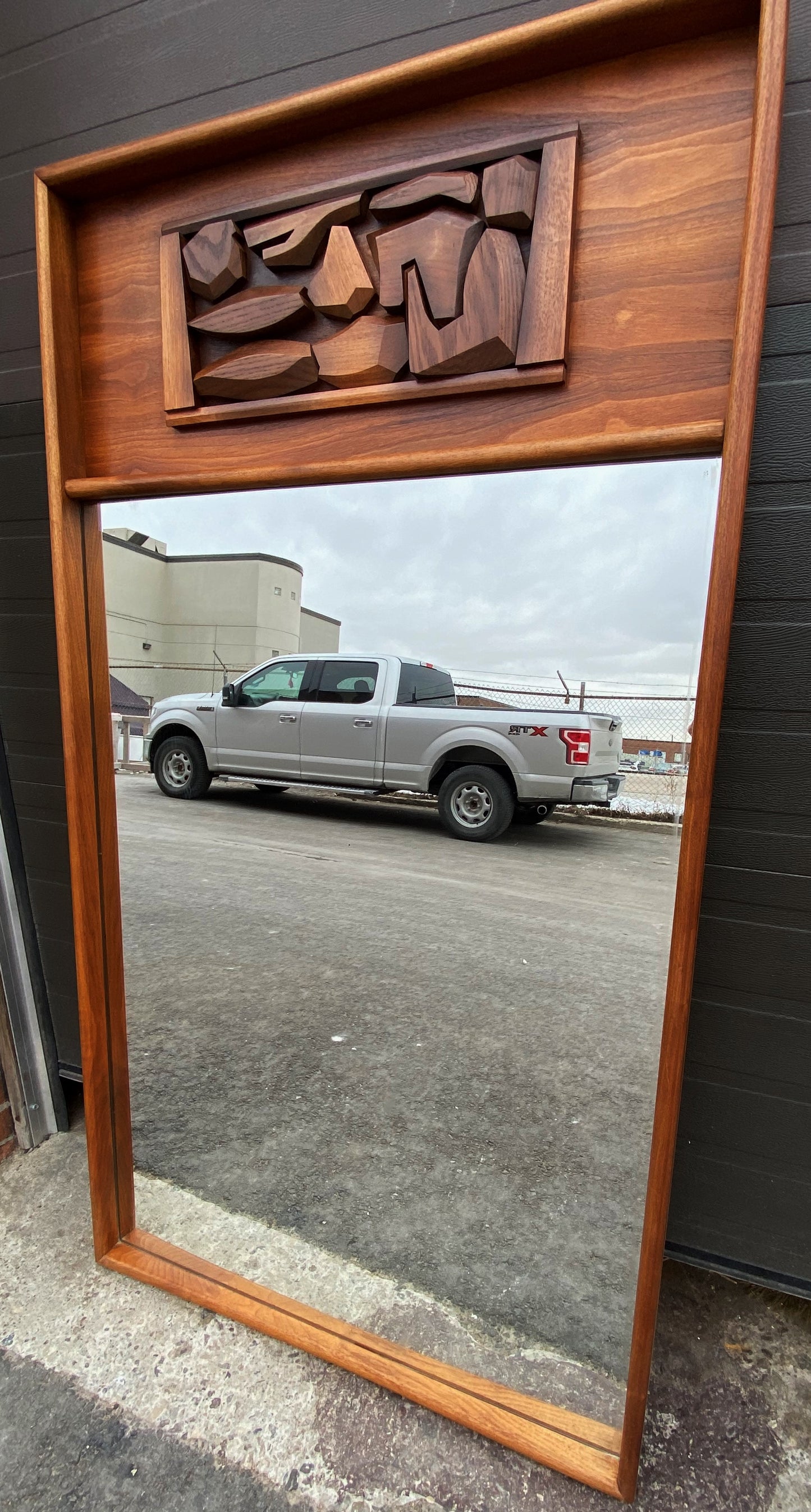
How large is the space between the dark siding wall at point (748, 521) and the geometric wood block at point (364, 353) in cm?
44

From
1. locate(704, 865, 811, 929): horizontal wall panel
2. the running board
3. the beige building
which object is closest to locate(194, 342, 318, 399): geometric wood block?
the beige building

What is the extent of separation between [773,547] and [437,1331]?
1446mm

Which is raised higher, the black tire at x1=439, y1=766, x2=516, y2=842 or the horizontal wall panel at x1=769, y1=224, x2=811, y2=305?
the horizontal wall panel at x1=769, y1=224, x2=811, y2=305

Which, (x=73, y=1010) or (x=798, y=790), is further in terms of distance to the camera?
(x=73, y=1010)

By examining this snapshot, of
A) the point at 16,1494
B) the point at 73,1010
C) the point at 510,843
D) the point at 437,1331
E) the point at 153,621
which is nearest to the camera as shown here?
the point at 16,1494

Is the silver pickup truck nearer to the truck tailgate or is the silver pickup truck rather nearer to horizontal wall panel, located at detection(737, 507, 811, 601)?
the truck tailgate

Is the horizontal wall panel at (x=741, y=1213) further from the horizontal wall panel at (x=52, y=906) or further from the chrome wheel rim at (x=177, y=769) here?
the chrome wheel rim at (x=177, y=769)

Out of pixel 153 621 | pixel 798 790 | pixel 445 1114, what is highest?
pixel 153 621

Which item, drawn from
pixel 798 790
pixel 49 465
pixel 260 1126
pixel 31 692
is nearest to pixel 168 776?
pixel 31 692

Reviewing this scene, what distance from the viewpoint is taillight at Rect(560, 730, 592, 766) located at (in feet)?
5.69

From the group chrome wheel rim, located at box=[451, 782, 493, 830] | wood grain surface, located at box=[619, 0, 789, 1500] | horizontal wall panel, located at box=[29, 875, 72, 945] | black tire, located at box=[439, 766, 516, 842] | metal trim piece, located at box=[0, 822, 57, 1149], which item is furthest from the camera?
chrome wheel rim, located at box=[451, 782, 493, 830]

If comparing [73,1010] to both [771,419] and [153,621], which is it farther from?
[771,419]

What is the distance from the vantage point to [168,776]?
7.34ft

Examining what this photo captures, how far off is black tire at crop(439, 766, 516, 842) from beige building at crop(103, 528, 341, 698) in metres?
1.66
